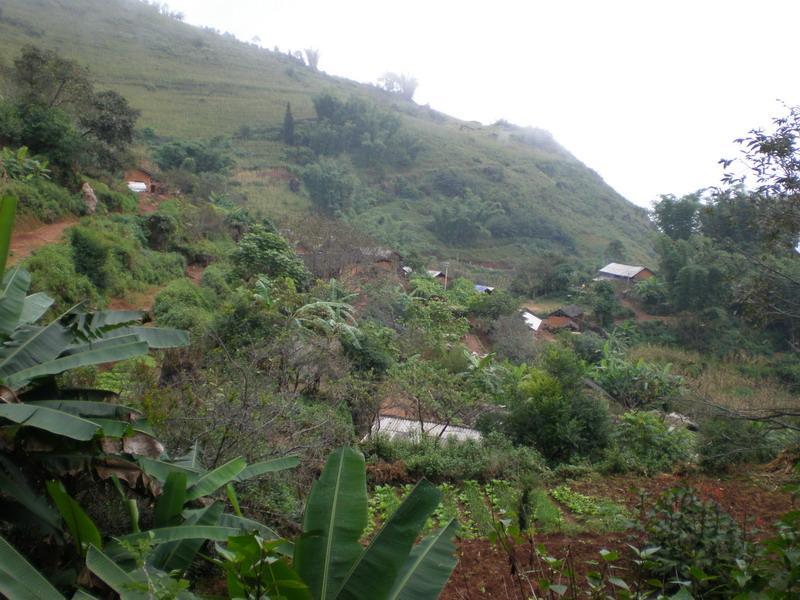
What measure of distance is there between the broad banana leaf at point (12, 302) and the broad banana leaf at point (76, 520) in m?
0.94

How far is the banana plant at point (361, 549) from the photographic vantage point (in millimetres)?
2227

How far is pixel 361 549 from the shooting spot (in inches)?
91.2

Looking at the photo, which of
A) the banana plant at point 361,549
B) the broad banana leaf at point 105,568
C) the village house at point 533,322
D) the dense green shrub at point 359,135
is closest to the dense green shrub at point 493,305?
the village house at point 533,322

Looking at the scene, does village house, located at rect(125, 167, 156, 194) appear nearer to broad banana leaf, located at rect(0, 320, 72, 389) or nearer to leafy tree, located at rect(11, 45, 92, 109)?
leafy tree, located at rect(11, 45, 92, 109)

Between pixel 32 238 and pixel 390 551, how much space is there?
12306mm

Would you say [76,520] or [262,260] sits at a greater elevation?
[76,520]

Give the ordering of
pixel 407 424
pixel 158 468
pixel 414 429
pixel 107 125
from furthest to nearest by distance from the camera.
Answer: pixel 107 125, pixel 407 424, pixel 414 429, pixel 158 468

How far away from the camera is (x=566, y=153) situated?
83625 millimetres

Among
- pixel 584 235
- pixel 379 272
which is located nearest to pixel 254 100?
pixel 584 235

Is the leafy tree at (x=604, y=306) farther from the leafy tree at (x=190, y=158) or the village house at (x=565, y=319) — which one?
the leafy tree at (x=190, y=158)

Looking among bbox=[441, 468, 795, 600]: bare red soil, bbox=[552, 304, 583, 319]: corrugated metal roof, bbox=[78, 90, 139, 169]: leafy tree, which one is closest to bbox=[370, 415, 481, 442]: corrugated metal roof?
bbox=[441, 468, 795, 600]: bare red soil

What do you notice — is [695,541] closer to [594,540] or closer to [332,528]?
[594,540]

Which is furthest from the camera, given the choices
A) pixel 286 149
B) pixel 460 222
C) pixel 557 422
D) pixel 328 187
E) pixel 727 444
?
pixel 286 149

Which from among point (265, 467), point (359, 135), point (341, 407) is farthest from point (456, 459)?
A: point (359, 135)
